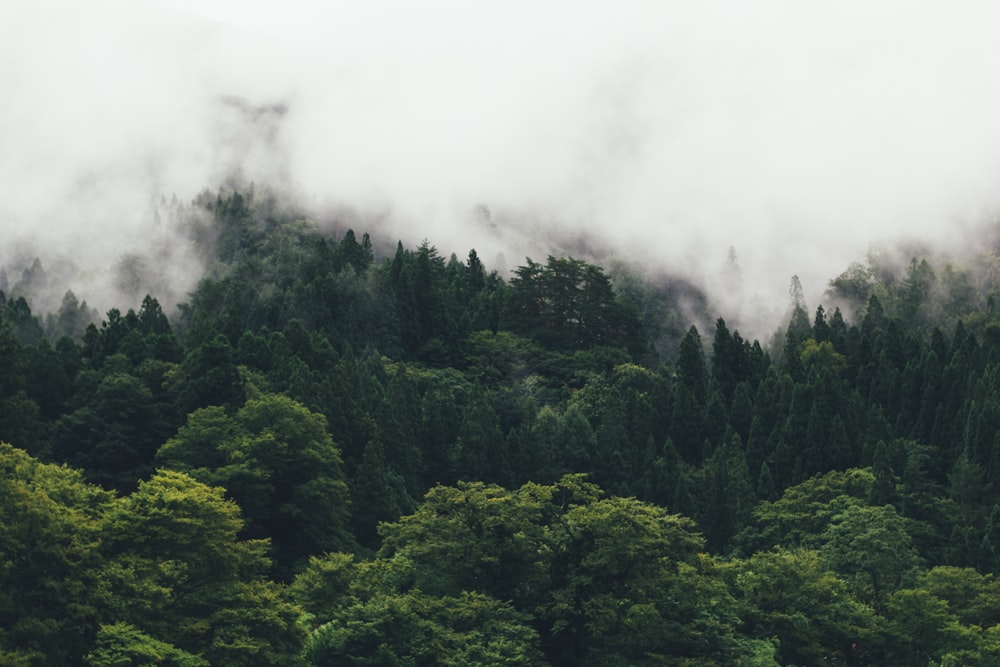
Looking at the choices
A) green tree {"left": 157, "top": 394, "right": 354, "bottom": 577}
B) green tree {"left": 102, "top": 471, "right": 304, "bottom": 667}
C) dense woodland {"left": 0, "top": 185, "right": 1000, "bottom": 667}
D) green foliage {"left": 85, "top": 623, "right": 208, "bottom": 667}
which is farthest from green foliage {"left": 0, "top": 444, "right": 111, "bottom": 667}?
green tree {"left": 157, "top": 394, "right": 354, "bottom": 577}

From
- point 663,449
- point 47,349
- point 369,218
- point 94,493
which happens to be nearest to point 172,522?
point 94,493

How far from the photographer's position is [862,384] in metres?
128

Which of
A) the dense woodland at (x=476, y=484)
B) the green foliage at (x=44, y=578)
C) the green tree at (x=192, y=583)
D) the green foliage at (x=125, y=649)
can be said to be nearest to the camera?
the green foliage at (x=44, y=578)

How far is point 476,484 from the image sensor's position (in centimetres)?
7844

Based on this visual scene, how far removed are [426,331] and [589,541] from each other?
2507 inches

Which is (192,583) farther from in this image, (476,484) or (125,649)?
(476,484)

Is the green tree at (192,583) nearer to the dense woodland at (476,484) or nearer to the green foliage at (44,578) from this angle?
the dense woodland at (476,484)

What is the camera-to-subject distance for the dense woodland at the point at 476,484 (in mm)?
63344

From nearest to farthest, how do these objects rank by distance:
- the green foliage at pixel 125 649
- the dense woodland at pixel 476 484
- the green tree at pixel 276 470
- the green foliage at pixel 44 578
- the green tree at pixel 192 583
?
the green foliage at pixel 44 578
the green foliage at pixel 125 649
the green tree at pixel 192 583
the dense woodland at pixel 476 484
the green tree at pixel 276 470

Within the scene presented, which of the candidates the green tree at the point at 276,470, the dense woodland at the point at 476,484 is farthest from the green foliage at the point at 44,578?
the green tree at the point at 276,470

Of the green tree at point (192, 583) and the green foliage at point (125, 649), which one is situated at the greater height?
the green tree at point (192, 583)

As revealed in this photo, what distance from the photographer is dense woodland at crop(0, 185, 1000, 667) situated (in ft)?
208

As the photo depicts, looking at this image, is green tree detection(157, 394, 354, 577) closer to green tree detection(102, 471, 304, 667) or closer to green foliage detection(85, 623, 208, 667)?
green tree detection(102, 471, 304, 667)

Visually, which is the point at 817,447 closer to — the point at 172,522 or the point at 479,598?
the point at 479,598
